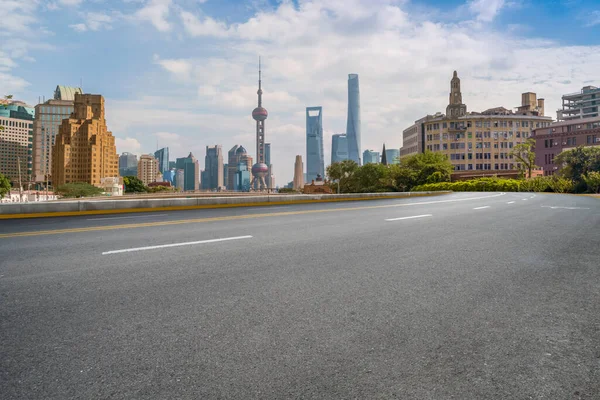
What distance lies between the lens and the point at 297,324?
3.15 metres

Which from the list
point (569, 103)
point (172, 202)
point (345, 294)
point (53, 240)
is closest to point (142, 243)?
point (53, 240)

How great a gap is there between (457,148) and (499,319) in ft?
437

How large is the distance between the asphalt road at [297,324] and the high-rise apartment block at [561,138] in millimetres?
114178

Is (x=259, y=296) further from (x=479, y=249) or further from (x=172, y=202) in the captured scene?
(x=172, y=202)

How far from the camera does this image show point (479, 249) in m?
6.61

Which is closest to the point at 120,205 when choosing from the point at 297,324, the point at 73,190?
the point at 297,324

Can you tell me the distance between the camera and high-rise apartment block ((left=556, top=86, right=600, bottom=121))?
17075cm

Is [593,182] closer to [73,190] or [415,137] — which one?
[415,137]

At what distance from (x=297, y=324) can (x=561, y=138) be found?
408 feet

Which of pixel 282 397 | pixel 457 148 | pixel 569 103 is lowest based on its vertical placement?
pixel 282 397

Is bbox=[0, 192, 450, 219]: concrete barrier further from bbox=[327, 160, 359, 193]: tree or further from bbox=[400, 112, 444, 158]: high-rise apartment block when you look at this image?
bbox=[400, 112, 444, 158]: high-rise apartment block

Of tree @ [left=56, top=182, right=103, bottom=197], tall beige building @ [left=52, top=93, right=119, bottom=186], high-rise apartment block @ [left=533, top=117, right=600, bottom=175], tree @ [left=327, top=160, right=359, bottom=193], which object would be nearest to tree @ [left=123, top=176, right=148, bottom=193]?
tall beige building @ [left=52, top=93, right=119, bottom=186]

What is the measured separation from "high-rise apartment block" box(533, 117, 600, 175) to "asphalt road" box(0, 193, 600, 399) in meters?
114

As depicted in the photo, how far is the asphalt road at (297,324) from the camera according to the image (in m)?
2.32
